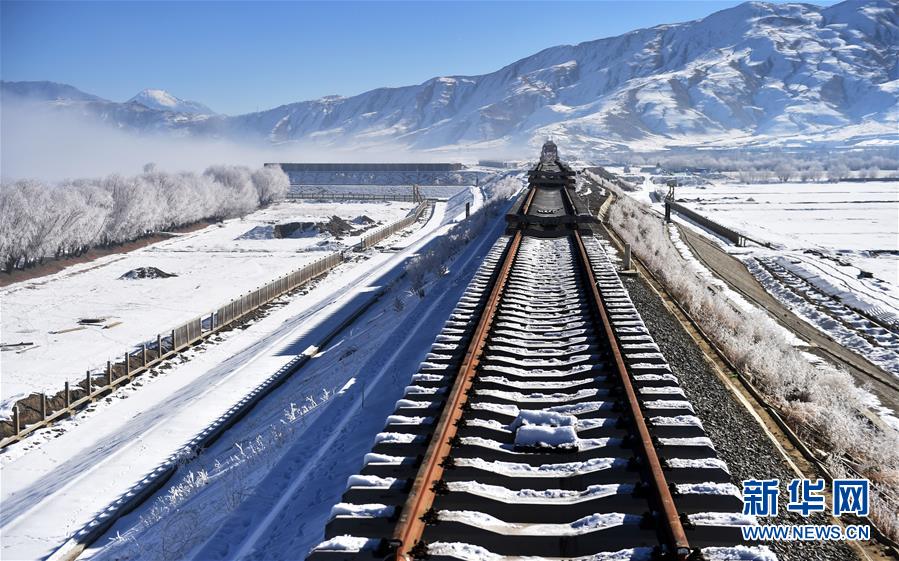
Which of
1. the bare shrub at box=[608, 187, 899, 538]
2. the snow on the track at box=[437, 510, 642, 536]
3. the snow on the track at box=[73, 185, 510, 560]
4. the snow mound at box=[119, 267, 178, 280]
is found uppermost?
the snow on the track at box=[437, 510, 642, 536]

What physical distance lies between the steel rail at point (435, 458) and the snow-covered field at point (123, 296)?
18715 mm

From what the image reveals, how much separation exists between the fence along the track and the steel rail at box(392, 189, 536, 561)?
1671cm

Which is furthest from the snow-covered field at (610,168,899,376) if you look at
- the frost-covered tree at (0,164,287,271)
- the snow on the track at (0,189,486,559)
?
the frost-covered tree at (0,164,287,271)

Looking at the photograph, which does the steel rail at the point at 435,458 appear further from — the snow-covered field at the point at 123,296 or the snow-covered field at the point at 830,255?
the snow-covered field at the point at 123,296

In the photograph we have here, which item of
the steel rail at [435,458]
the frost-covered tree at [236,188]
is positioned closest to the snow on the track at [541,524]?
the steel rail at [435,458]

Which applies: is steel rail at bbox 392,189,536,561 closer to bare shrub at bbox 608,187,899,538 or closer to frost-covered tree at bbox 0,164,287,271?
bare shrub at bbox 608,187,899,538

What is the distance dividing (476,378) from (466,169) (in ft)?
459

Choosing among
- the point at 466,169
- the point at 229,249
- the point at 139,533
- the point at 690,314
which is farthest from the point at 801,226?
the point at 466,169

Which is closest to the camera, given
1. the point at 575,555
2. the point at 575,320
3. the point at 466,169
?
the point at 575,555

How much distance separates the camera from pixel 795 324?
24.9 metres

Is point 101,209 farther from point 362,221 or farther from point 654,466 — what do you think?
point 654,466

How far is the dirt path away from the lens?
1774 centimetres

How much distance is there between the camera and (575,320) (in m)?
11.2

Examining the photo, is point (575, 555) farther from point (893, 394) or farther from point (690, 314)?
point (893, 394)
